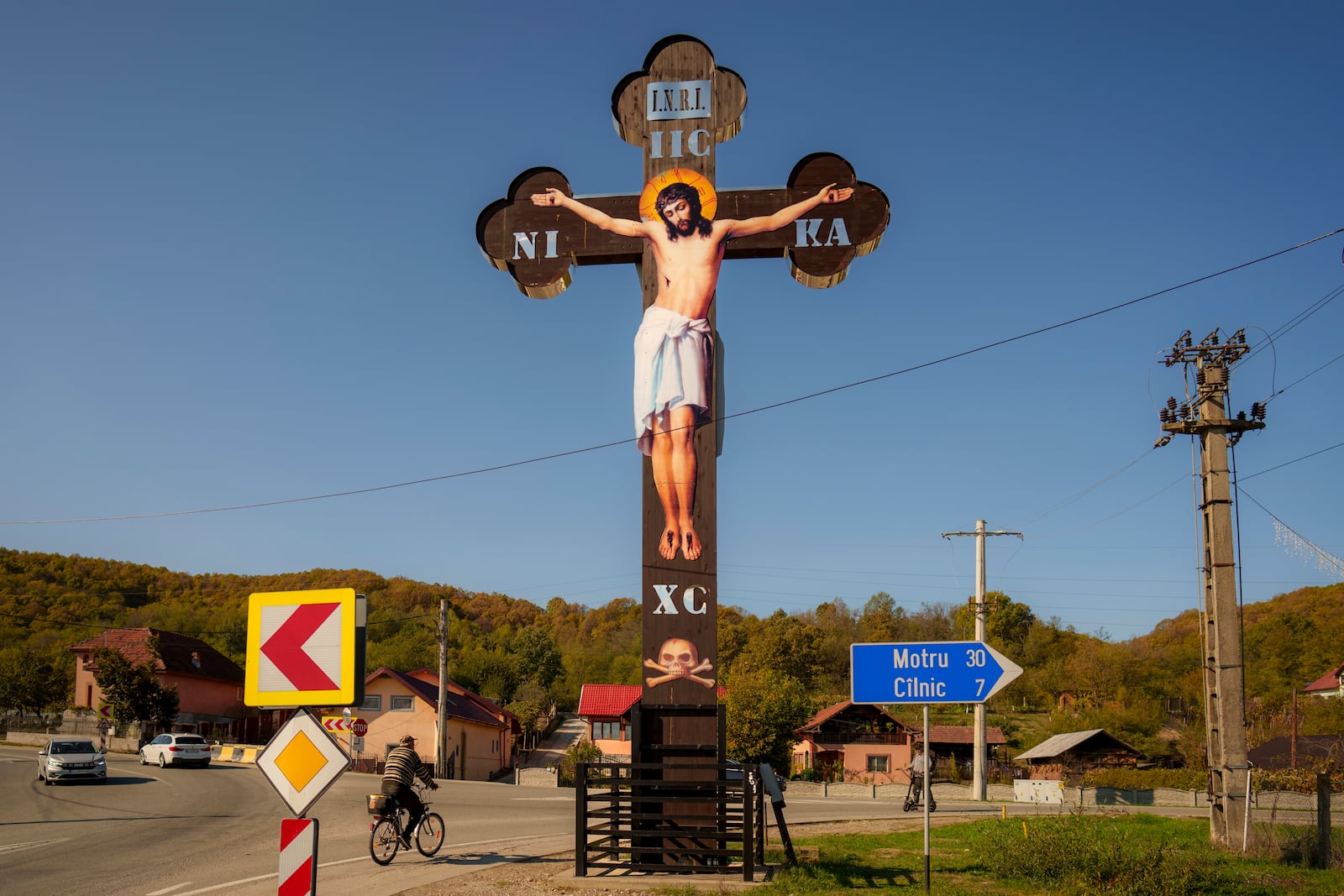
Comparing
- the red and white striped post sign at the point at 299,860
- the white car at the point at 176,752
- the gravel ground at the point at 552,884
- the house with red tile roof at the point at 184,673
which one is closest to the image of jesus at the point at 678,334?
the gravel ground at the point at 552,884

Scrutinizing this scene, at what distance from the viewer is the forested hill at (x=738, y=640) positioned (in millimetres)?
66375

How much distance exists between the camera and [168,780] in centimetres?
2908

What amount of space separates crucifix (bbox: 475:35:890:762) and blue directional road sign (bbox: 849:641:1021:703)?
8.44 ft

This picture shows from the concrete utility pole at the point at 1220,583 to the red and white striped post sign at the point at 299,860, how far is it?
53.8 feet

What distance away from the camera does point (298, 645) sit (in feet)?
20.6

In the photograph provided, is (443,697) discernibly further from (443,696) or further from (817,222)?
(817,222)

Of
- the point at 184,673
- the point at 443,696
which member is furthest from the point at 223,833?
the point at 184,673

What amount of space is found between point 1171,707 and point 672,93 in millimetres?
71603

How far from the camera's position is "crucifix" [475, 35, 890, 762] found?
13.0 m

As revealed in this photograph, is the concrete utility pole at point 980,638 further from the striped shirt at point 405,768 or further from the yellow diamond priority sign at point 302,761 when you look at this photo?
the yellow diamond priority sign at point 302,761

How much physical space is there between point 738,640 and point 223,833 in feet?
244

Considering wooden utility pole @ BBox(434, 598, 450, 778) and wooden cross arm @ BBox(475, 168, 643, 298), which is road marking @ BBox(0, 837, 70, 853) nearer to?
wooden cross arm @ BBox(475, 168, 643, 298)

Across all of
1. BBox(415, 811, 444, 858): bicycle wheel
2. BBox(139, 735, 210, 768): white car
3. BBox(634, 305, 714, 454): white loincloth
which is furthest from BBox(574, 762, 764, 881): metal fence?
BBox(139, 735, 210, 768): white car

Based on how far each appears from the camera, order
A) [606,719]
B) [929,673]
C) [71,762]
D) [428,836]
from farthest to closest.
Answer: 1. [606,719]
2. [71,762]
3. [428,836]
4. [929,673]
